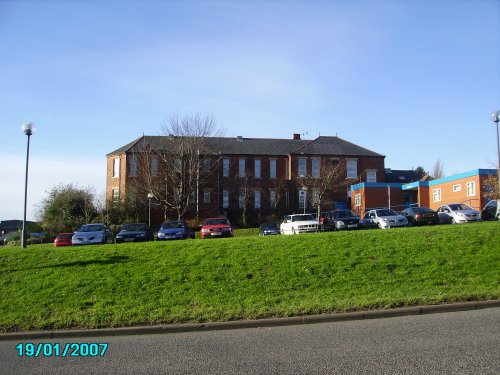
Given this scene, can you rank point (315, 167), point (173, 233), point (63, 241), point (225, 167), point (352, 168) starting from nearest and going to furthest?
point (173, 233) < point (63, 241) < point (225, 167) < point (315, 167) < point (352, 168)

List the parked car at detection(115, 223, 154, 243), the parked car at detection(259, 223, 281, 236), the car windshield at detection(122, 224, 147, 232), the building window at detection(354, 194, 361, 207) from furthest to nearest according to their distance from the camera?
the building window at detection(354, 194, 361, 207), the parked car at detection(259, 223, 281, 236), the car windshield at detection(122, 224, 147, 232), the parked car at detection(115, 223, 154, 243)

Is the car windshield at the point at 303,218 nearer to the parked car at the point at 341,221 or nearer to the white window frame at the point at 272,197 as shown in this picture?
the parked car at the point at 341,221

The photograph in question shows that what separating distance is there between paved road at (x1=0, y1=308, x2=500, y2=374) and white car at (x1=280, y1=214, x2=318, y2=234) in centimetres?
1775

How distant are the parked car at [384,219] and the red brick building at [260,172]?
23969 millimetres

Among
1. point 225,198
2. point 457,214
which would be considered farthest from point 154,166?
point 457,214

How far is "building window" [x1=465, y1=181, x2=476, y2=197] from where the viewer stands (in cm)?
4155

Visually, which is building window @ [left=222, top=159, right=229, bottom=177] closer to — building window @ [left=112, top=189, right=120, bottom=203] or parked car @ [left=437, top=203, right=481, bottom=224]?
building window @ [left=112, top=189, right=120, bottom=203]

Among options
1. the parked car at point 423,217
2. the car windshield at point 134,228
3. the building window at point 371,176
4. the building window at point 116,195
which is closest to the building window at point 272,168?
the building window at point 371,176

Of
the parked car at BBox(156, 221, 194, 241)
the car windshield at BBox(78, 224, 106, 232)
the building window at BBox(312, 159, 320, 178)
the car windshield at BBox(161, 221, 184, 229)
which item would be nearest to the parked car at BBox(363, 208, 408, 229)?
the parked car at BBox(156, 221, 194, 241)

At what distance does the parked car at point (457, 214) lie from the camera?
25750 millimetres

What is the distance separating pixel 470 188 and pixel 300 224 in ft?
74.4

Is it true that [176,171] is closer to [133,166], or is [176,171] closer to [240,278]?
[133,166]

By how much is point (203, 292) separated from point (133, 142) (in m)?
48.3

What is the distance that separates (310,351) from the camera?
23.7 ft
